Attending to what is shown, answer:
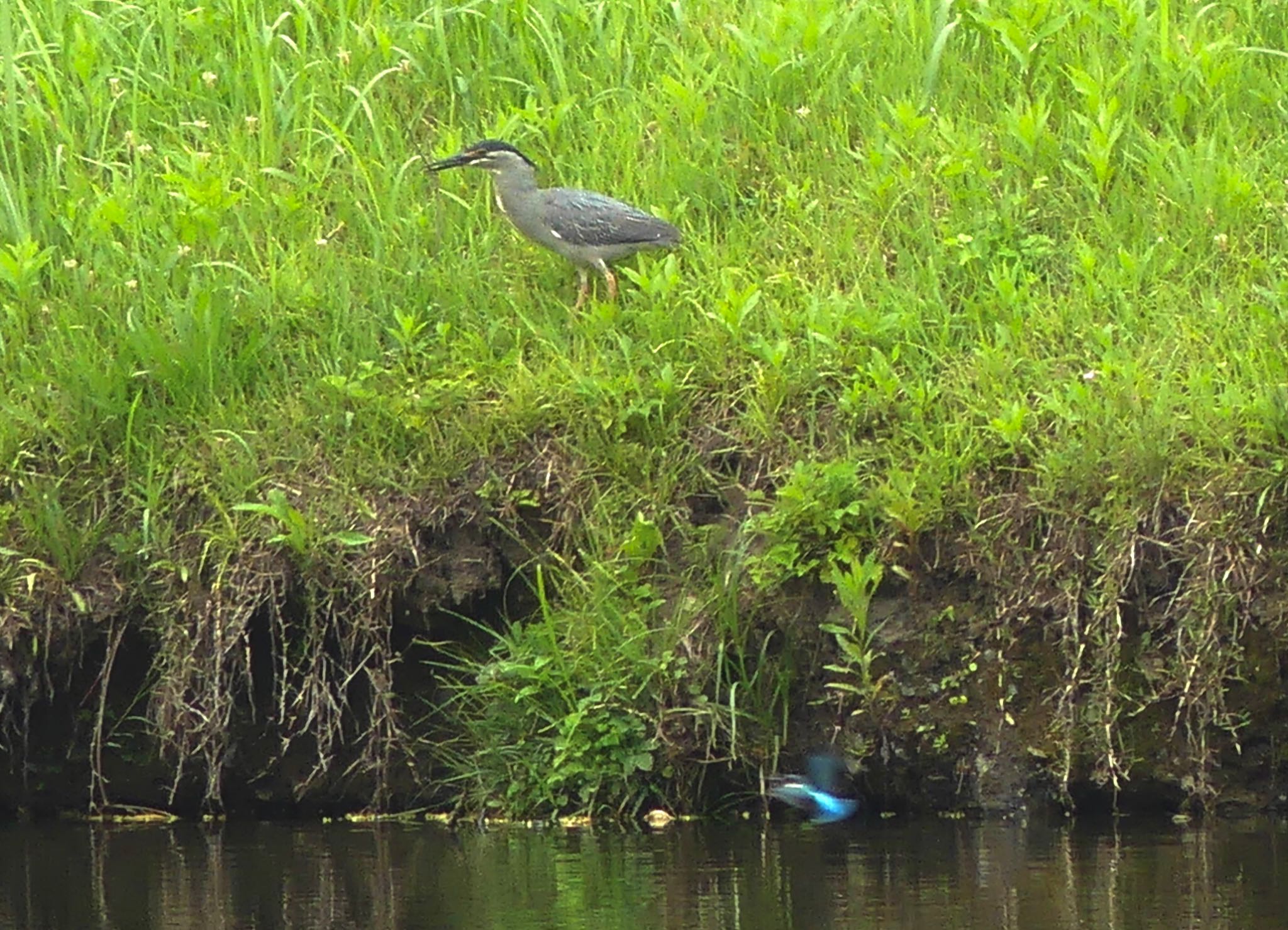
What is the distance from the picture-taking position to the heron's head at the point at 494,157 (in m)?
7.91

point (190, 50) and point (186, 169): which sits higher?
point (190, 50)

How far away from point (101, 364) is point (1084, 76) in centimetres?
365

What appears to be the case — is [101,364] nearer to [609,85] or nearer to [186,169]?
[186,169]

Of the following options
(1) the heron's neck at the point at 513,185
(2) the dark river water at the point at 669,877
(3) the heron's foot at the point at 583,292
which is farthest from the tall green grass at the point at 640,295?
(2) the dark river water at the point at 669,877

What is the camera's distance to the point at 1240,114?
795 centimetres

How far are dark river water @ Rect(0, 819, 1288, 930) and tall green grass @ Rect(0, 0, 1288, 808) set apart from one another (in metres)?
0.52

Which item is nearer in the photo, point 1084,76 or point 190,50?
point 1084,76

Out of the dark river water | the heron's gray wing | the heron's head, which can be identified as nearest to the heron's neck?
the heron's head

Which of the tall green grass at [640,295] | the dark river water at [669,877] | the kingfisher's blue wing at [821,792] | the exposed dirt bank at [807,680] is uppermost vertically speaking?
the tall green grass at [640,295]

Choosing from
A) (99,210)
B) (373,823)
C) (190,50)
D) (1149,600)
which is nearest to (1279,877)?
(1149,600)

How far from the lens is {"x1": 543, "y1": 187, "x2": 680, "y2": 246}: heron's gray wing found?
7578 millimetres

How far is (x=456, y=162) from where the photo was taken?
798 centimetres

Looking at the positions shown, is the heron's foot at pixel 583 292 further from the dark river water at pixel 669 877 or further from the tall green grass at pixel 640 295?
the dark river water at pixel 669 877

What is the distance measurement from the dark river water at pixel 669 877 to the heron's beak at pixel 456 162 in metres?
2.44
